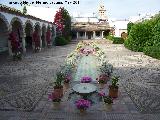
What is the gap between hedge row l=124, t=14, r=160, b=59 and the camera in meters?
26.7

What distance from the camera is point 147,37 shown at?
30.0m

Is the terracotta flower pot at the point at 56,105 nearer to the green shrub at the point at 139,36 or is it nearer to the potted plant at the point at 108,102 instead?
the potted plant at the point at 108,102

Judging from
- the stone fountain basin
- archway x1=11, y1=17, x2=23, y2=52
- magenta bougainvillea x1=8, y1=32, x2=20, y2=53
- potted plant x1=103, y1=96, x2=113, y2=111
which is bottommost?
potted plant x1=103, y1=96, x2=113, y2=111

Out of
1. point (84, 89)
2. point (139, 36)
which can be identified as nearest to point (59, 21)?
point (139, 36)

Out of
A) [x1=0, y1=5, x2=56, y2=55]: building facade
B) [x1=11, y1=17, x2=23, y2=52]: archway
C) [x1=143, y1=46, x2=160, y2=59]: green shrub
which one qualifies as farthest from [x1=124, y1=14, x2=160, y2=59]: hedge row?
[x1=11, y1=17, x2=23, y2=52]: archway

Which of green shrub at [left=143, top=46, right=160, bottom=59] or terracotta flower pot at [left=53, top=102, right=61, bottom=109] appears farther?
green shrub at [left=143, top=46, right=160, bottom=59]

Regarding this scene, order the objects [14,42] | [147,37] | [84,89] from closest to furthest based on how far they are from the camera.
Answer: [84,89] → [14,42] → [147,37]

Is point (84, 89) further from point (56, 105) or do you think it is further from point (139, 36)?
point (139, 36)

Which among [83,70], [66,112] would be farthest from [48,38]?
[66,112]

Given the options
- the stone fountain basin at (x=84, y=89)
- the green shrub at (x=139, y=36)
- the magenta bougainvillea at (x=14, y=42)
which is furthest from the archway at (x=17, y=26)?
the stone fountain basin at (x=84, y=89)

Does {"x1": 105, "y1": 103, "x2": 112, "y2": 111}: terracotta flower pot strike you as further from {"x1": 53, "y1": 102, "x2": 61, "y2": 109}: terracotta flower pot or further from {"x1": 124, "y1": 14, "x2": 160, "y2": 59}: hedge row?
{"x1": 124, "y1": 14, "x2": 160, "y2": 59}: hedge row

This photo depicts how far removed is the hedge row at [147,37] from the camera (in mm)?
26719

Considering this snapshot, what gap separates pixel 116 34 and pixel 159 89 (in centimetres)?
4699

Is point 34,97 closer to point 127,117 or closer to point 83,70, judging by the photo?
point 127,117
